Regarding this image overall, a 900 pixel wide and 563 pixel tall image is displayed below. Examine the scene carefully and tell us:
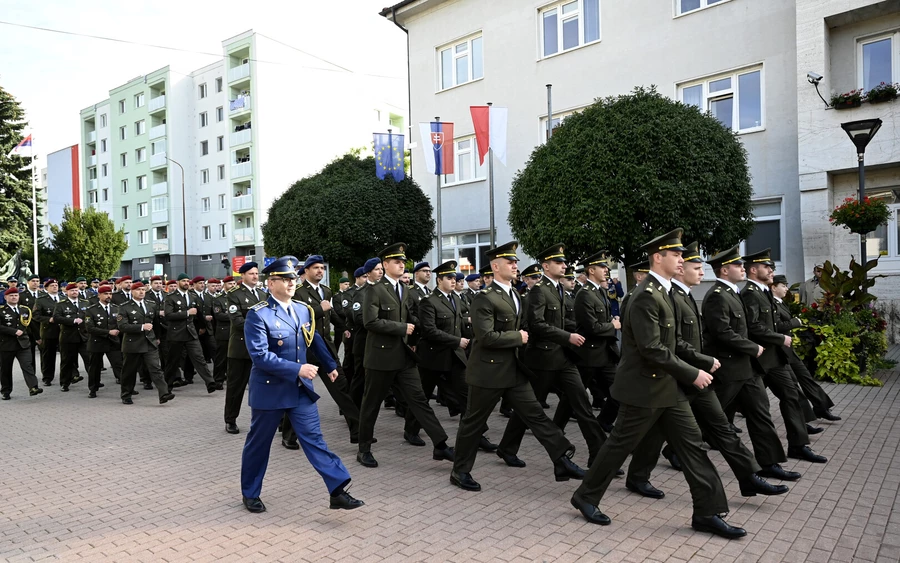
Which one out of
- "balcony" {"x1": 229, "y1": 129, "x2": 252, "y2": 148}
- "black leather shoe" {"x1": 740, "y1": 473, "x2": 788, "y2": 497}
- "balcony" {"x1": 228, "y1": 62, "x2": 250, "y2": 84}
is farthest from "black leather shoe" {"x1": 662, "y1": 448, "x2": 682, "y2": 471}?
"balcony" {"x1": 228, "y1": 62, "x2": 250, "y2": 84}

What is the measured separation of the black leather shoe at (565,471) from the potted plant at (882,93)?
1283 cm

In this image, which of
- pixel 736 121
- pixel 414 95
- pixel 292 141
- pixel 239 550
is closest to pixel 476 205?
pixel 414 95

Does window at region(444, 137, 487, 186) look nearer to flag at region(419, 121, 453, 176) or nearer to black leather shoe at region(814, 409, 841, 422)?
flag at region(419, 121, 453, 176)

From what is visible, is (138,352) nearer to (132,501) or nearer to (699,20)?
(132,501)

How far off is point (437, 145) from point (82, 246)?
110 feet

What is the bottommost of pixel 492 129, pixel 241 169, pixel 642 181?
pixel 642 181

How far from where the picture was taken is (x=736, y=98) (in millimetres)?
16734

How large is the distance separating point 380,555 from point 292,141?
152 feet

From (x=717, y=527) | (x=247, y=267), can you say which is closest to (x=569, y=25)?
(x=247, y=267)

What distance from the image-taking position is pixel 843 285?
10.5 meters

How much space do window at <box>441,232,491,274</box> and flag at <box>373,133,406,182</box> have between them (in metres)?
3.43

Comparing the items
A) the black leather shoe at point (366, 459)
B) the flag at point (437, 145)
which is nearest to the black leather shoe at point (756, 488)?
the black leather shoe at point (366, 459)

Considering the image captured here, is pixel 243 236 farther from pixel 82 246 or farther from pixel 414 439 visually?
pixel 414 439

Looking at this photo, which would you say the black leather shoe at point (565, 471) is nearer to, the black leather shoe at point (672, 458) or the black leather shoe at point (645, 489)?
the black leather shoe at point (645, 489)
